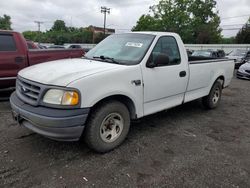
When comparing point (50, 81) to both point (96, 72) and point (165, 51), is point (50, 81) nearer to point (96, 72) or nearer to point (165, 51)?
point (96, 72)

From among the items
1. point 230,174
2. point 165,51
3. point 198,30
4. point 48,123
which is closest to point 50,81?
point 48,123

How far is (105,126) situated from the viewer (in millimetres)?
3367

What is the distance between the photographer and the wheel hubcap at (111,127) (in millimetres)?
3305

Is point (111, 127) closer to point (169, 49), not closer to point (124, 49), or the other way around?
point (124, 49)

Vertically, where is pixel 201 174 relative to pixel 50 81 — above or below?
below

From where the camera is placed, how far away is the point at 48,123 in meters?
2.76

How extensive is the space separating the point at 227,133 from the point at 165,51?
2.00m

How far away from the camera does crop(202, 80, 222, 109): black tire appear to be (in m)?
5.62

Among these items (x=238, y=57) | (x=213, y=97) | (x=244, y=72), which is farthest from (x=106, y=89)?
(x=238, y=57)

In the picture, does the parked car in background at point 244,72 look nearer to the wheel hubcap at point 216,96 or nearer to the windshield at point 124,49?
the wheel hubcap at point 216,96

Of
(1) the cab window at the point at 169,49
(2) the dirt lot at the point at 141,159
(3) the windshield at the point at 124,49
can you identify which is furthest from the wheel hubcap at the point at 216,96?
(3) the windshield at the point at 124,49

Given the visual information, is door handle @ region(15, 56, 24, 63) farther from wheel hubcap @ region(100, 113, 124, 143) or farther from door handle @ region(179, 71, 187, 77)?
door handle @ region(179, 71, 187, 77)

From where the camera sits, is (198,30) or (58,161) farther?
(198,30)

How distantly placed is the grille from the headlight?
19 centimetres
